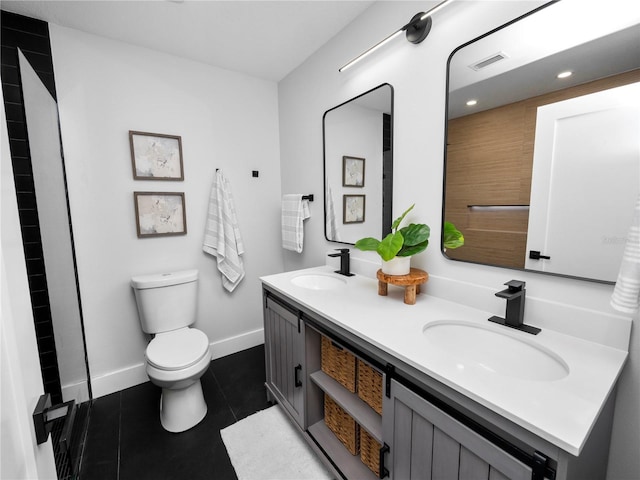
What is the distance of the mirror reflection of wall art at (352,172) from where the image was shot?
1.78 m

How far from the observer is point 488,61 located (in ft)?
3.65

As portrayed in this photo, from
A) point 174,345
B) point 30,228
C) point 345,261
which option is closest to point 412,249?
point 345,261

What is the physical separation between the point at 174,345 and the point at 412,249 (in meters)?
1.54

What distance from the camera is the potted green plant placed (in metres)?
1.25

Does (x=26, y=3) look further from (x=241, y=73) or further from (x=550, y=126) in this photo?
(x=550, y=126)

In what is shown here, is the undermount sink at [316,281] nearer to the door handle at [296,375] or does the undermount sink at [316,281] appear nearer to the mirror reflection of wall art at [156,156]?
the door handle at [296,375]

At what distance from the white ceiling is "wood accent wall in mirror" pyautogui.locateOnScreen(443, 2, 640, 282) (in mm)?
898

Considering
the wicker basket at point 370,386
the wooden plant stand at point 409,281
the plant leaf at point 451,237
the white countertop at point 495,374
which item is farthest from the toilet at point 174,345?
the plant leaf at point 451,237

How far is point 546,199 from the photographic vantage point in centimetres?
100

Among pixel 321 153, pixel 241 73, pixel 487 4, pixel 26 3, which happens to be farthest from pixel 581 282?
pixel 26 3

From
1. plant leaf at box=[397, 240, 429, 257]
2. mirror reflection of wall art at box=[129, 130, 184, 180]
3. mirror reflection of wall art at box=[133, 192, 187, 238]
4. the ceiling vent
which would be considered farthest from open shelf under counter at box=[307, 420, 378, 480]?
mirror reflection of wall art at box=[129, 130, 184, 180]

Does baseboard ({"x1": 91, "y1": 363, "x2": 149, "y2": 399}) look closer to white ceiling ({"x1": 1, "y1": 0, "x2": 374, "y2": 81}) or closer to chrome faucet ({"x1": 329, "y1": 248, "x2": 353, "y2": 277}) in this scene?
chrome faucet ({"x1": 329, "y1": 248, "x2": 353, "y2": 277})

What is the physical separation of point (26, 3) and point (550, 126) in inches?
102

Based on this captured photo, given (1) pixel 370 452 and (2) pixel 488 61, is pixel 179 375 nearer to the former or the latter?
(1) pixel 370 452
